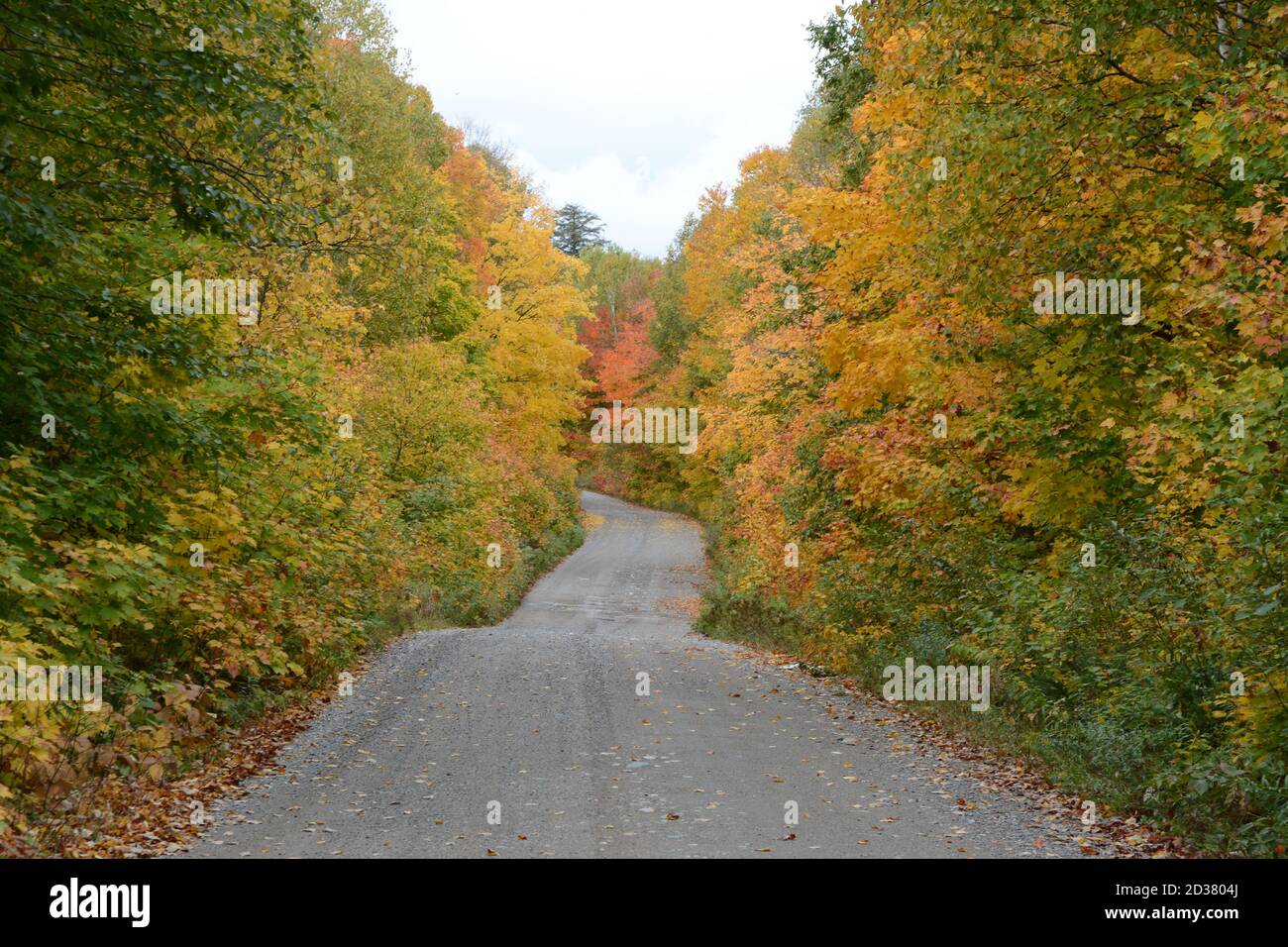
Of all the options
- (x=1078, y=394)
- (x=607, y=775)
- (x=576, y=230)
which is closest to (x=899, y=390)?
(x=1078, y=394)

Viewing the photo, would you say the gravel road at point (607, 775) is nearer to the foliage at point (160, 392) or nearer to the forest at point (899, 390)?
the forest at point (899, 390)

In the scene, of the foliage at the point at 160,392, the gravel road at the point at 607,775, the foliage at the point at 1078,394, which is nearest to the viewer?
the foliage at the point at 1078,394

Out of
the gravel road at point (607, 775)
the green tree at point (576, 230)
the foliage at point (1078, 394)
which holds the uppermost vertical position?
the green tree at point (576, 230)

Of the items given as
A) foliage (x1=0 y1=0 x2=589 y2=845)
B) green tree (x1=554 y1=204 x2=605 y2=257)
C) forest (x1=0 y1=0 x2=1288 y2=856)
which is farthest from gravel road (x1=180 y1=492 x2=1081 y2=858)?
green tree (x1=554 y1=204 x2=605 y2=257)

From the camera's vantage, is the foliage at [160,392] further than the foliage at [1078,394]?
Yes

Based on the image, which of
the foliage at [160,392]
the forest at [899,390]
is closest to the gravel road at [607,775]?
the forest at [899,390]

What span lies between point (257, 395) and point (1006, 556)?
349 inches

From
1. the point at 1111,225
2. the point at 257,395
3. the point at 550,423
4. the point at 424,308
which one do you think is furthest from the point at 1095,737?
the point at 550,423

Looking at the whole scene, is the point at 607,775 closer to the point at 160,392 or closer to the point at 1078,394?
the point at 160,392

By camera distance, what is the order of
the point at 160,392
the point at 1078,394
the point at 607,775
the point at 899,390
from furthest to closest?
the point at 899,390
the point at 1078,394
the point at 607,775
the point at 160,392

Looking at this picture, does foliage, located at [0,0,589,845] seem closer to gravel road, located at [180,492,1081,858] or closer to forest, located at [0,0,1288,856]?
forest, located at [0,0,1288,856]

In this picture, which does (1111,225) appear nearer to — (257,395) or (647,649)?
(257,395)

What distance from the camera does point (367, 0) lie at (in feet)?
110

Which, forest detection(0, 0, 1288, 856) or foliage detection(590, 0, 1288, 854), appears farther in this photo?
forest detection(0, 0, 1288, 856)
